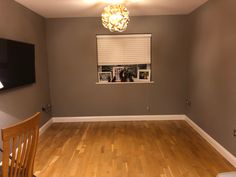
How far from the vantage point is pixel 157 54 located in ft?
17.0

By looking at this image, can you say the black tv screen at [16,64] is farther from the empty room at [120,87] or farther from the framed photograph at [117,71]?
the framed photograph at [117,71]

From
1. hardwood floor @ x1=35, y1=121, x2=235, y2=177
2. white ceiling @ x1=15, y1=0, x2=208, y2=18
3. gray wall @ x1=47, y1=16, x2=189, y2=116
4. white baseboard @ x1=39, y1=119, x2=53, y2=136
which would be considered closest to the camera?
hardwood floor @ x1=35, y1=121, x2=235, y2=177

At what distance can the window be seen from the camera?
516cm

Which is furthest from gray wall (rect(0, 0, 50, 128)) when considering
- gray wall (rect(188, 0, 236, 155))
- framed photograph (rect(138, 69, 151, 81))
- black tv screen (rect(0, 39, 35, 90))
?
gray wall (rect(188, 0, 236, 155))

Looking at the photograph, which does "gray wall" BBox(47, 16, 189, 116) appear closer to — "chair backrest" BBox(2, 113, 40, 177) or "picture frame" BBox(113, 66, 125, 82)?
"picture frame" BBox(113, 66, 125, 82)

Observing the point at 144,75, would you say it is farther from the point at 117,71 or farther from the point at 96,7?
the point at 96,7

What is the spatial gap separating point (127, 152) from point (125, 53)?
2450mm

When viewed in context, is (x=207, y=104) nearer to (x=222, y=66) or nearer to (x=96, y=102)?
(x=222, y=66)

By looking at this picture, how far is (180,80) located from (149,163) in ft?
8.69

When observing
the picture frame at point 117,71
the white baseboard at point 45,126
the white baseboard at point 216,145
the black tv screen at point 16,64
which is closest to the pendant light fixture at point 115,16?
the black tv screen at point 16,64

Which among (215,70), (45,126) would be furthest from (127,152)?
(45,126)

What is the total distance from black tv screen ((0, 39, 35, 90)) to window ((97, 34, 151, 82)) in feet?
5.49

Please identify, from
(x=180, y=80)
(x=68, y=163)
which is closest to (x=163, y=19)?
(x=180, y=80)

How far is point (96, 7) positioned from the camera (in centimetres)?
417
